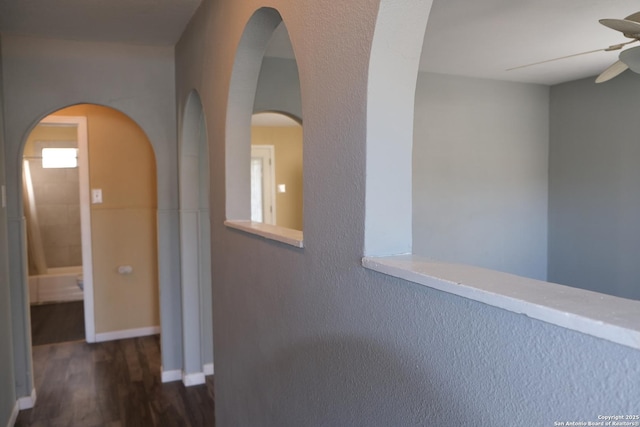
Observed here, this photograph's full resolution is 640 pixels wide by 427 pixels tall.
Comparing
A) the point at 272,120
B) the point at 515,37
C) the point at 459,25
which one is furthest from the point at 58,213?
the point at 515,37

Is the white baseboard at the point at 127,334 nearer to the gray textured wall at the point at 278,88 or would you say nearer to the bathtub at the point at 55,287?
the bathtub at the point at 55,287

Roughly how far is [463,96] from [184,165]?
7.75 feet

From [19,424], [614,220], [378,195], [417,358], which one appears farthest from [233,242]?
[614,220]

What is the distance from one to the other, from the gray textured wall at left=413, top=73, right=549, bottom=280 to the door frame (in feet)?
9.30

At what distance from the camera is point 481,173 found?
4.10 meters

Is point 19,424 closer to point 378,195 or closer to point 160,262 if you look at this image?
point 160,262

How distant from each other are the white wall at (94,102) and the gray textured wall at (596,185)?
3.39 m

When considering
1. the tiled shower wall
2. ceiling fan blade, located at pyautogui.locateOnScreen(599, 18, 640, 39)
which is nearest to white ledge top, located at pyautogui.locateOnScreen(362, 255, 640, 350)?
ceiling fan blade, located at pyautogui.locateOnScreen(599, 18, 640, 39)

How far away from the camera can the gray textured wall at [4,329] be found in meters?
2.61

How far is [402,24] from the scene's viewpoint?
969 mm

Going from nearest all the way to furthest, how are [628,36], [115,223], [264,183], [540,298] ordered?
[540,298]
[628,36]
[115,223]
[264,183]

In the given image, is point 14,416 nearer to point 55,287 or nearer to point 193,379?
point 193,379

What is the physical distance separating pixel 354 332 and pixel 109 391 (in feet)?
9.30

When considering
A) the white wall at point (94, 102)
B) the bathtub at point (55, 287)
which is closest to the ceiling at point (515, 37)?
the white wall at point (94, 102)
